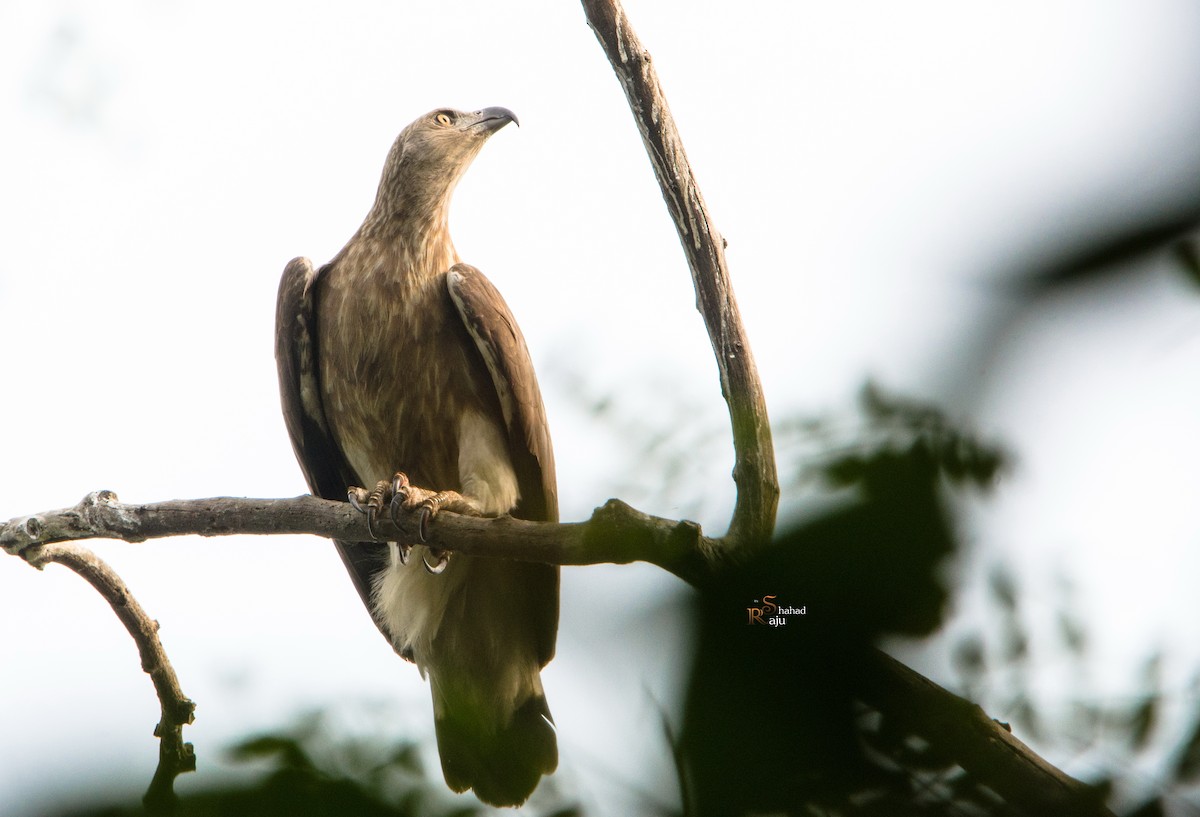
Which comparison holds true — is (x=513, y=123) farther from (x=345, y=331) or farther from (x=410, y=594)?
(x=410, y=594)

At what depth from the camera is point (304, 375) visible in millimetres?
5137

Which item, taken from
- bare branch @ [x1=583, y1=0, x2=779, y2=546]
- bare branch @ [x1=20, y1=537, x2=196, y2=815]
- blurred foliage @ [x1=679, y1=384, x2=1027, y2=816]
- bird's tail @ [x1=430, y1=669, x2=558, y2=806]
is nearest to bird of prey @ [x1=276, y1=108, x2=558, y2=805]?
bare branch @ [x1=20, y1=537, x2=196, y2=815]

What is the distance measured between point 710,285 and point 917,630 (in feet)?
7.85

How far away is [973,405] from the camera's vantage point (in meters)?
0.45

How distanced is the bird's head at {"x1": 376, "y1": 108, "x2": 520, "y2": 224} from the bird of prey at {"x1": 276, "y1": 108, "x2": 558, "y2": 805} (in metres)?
0.18

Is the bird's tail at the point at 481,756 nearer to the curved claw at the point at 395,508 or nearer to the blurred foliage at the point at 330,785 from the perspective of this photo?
the blurred foliage at the point at 330,785

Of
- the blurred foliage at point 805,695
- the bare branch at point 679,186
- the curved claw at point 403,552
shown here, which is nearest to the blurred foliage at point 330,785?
the blurred foliage at point 805,695

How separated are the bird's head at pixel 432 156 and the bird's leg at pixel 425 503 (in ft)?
5.68

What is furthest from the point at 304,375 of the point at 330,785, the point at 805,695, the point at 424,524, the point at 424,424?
the point at 805,695

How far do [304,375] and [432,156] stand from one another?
1400 mm

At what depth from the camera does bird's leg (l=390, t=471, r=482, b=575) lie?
4.11 m

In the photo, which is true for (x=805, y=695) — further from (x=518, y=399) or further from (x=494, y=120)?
(x=494, y=120)

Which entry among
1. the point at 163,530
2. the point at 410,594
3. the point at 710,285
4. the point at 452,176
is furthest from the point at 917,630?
the point at 452,176

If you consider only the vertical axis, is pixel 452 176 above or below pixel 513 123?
below
